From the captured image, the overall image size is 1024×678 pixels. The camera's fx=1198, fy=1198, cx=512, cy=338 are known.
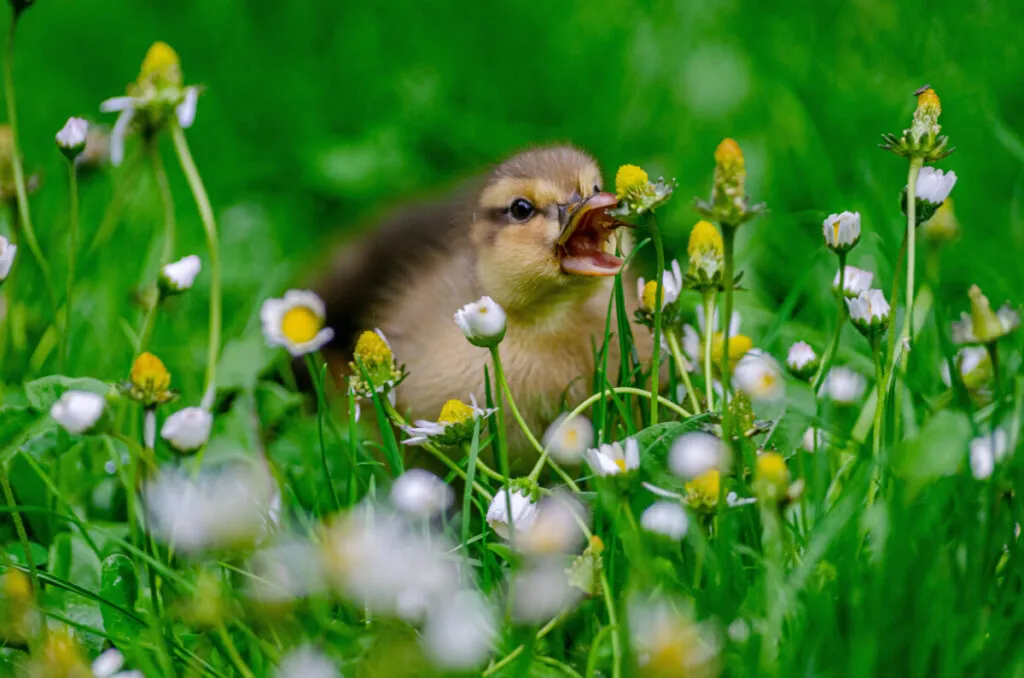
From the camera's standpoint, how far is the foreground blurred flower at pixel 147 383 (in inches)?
57.5

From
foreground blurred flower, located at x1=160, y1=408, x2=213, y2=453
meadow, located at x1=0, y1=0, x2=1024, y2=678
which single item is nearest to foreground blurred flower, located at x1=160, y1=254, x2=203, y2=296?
meadow, located at x1=0, y1=0, x2=1024, y2=678

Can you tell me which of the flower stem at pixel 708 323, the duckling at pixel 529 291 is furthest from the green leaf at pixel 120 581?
the flower stem at pixel 708 323

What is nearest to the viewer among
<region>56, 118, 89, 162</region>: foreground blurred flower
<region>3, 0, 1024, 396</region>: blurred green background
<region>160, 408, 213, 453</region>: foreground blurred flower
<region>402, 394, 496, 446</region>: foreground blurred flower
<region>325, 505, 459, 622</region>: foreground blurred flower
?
<region>325, 505, 459, 622</region>: foreground blurred flower

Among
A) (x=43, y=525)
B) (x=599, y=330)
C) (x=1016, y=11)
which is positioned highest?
(x=1016, y=11)

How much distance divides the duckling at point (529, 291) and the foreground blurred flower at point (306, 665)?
762 millimetres

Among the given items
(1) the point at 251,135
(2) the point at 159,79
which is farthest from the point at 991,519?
(1) the point at 251,135

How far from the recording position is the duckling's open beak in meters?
1.97

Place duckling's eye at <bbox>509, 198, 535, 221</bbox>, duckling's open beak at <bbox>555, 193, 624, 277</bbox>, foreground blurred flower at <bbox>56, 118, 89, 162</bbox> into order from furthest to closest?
1. duckling's eye at <bbox>509, 198, 535, 221</bbox>
2. duckling's open beak at <bbox>555, 193, 624, 277</bbox>
3. foreground blurred flower at <bbox>56, 118, 89, 162</bbox>

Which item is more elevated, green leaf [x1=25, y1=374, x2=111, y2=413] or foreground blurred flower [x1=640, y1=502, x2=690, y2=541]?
foreground blurred flower [x1=640, y1=502, x2=690, y2=541]

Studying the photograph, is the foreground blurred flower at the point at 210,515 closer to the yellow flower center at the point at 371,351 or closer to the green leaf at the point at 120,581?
the green leaf at the point at 120,581

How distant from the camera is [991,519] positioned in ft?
4.38

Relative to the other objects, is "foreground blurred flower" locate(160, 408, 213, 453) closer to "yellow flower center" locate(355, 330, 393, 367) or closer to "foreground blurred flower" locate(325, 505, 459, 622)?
"foreground blurred flower" locate(325, 505, 459, 622)

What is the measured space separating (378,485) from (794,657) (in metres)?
0.84

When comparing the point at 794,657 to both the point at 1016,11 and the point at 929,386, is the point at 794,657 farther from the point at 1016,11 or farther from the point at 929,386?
the point at 1016,11
